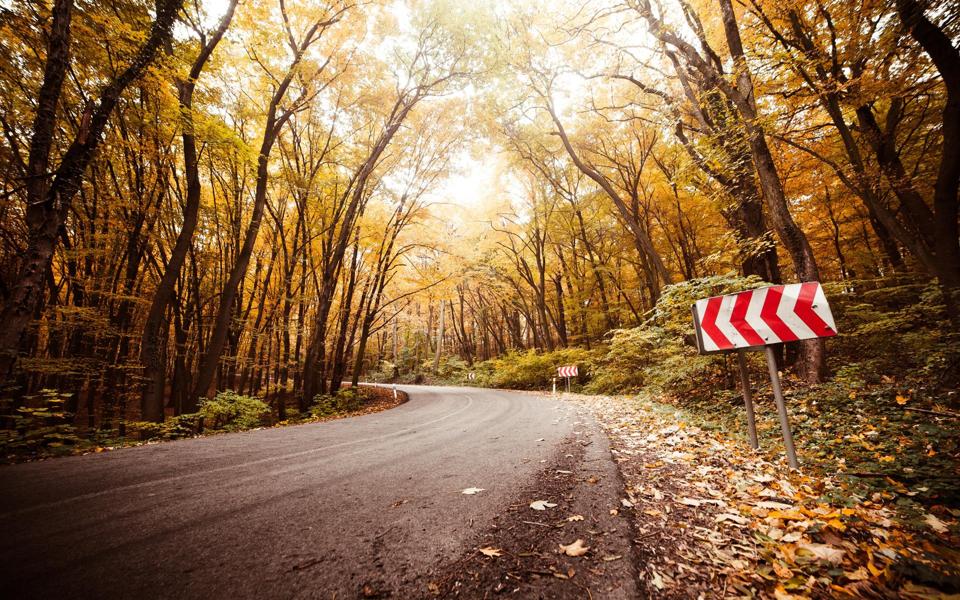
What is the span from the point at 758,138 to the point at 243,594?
9464 millimetres

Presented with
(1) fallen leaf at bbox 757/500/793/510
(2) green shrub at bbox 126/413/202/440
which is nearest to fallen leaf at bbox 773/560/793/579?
(1) fallen leaf at bbox 757/500/793/510

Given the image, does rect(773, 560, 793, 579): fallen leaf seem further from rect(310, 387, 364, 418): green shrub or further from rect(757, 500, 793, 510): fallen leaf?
rect(310, 387, 364, 418): green shrub

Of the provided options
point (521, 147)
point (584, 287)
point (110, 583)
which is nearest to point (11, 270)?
point (110, 583)

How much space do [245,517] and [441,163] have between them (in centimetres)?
1420

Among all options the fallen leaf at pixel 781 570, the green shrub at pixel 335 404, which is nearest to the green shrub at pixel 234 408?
the green shrub at pixel 335 404

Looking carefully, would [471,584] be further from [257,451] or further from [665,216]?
[665,216]

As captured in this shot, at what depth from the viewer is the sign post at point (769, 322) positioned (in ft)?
10.00

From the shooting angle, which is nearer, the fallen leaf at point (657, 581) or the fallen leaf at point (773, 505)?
the fallen leaf at point (657, 581)

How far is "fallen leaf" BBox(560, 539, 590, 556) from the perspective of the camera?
75.5 inches

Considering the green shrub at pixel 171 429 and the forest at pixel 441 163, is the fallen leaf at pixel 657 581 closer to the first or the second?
the forest at pixel 441 163

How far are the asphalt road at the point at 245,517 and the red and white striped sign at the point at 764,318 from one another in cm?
246

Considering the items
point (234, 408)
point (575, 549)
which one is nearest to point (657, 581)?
point (575, 549)

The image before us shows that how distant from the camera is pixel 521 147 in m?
14.8

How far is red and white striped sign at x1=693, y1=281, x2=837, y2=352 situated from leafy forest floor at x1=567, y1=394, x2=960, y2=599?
127 cm
